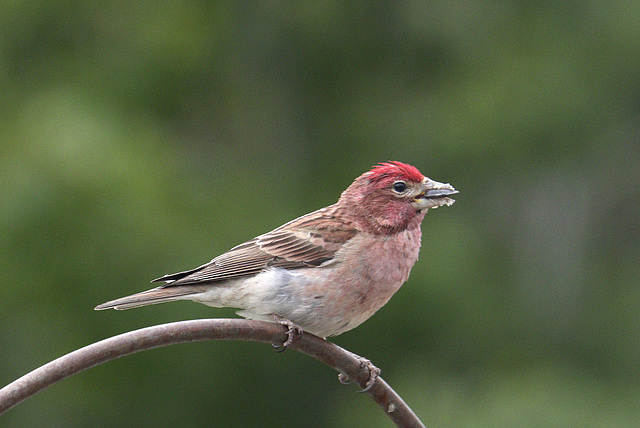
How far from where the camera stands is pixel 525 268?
9.26m

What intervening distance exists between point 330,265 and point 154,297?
822mm

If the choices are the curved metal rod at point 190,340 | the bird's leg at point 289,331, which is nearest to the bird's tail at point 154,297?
the bird's leg at point 289,331

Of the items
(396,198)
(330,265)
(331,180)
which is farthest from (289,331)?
(331,180)

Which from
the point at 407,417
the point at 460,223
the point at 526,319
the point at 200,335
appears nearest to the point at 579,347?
the point at 526,319

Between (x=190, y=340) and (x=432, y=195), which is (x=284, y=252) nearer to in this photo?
(x=432, y=195)

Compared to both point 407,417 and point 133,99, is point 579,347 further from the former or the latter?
point 407,417

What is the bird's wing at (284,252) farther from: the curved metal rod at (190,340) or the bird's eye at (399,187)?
the curved metal rod at (190,340)

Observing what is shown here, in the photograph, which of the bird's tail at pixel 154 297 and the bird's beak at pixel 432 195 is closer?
the bird's tail at pixel 154 297

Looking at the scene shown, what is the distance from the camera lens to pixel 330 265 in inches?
161

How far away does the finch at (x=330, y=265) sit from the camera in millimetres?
3961

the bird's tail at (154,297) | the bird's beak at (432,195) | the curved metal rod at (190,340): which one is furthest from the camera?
the bird's beak at (432,195)

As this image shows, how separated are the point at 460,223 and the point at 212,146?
2.73 m

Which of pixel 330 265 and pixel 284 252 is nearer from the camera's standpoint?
pixel 330 265

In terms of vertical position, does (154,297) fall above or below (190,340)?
below
